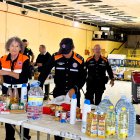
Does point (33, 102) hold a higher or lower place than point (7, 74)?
lower

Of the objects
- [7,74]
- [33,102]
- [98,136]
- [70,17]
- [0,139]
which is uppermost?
[70,17]

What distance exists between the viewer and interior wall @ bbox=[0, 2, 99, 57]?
451 inches

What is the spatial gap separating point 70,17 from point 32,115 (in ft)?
44.4

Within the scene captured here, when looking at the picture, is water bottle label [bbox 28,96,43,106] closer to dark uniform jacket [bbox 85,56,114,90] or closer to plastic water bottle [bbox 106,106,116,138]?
plastic water bottle [bbox 106,106,116,138]

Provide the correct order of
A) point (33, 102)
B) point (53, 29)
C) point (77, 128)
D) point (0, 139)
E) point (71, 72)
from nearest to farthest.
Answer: point (77, 128) → point (33, 102) → point (71, 72) → point (0, 139) → point (53, 29)

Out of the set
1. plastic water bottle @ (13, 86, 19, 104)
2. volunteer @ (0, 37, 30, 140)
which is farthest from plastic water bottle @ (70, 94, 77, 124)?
volunteer @ (0, 37, 30, 140)

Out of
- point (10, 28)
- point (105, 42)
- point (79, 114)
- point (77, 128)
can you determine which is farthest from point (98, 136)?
point (105, 42)

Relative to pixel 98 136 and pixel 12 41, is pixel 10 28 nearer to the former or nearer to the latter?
pixel 12 41

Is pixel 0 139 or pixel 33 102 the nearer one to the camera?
pixel 33 102

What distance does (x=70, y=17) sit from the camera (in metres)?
15.8

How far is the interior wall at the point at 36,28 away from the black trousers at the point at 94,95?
603 cm

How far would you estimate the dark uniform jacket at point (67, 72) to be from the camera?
3678 mm

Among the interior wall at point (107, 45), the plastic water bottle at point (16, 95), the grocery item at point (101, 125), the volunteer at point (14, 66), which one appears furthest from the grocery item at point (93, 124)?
the interior wall at point (107, 45)

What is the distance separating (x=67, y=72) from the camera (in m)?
3.69
